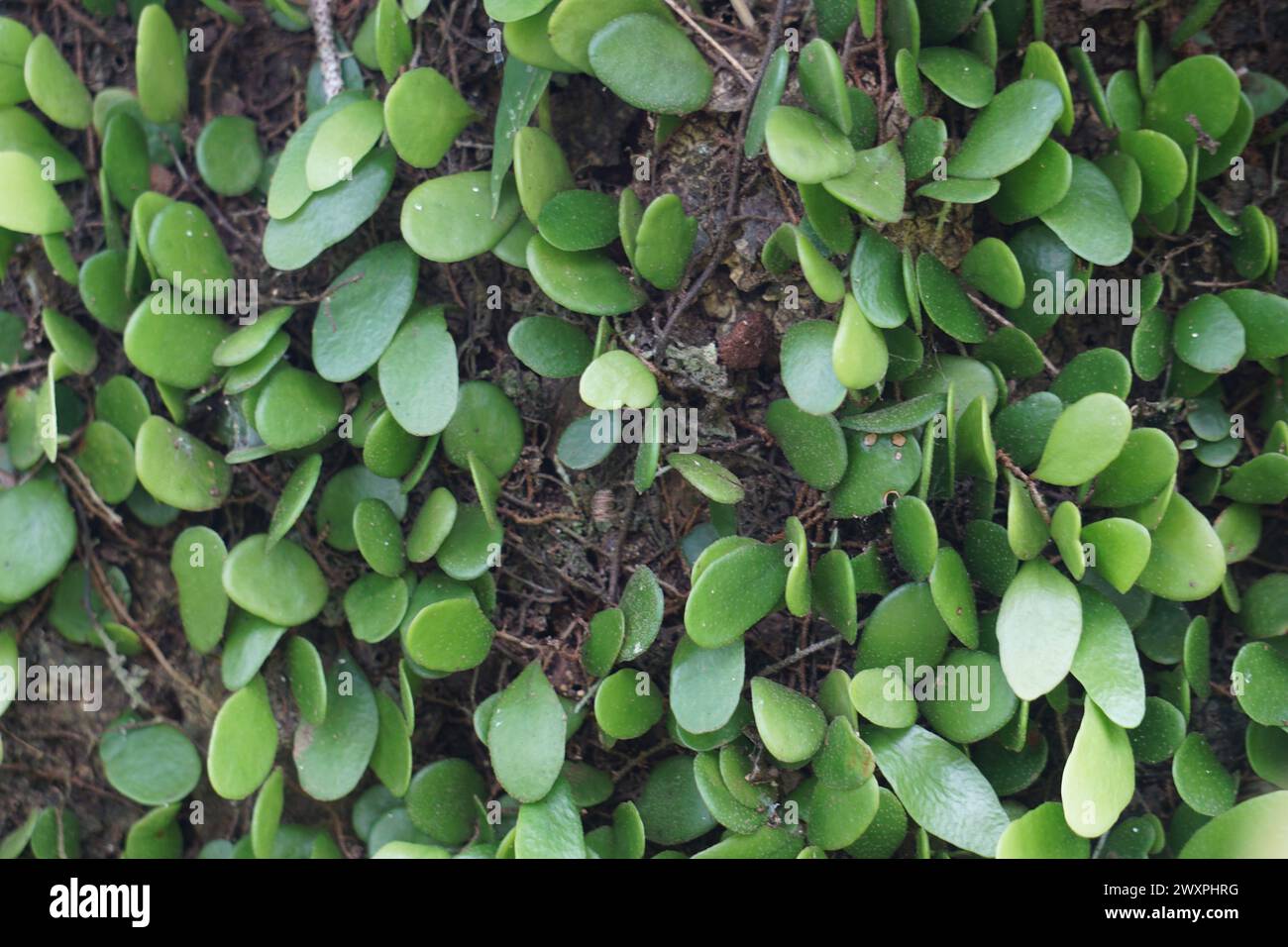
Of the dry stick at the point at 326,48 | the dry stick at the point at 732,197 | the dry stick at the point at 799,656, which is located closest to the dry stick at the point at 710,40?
the dry stick at the point at 732,197

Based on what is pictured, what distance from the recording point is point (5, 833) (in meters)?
1.50

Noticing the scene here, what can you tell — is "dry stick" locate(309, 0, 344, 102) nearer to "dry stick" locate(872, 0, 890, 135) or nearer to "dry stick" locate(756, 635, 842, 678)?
"dry stick" locate(872, 0, 890, 135)

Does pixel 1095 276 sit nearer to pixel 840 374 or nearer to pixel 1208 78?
pixel 1208 78

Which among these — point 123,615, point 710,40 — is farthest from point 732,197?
point 123,615

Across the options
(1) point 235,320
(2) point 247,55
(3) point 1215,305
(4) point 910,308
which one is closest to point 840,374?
(4) point 910,308

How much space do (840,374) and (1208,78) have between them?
60 cm

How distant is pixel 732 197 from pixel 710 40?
18 centimetres

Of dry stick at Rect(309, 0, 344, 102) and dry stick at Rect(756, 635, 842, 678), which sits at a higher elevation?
dry stick at Rect(309, 0, 344, 102)

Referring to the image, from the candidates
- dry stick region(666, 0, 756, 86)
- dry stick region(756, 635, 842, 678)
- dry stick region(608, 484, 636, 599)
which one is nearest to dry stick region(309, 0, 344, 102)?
dry stick region(666, 0, 756, 86)

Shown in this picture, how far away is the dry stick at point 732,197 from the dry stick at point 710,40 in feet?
0.04

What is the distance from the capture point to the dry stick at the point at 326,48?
54.6 inches

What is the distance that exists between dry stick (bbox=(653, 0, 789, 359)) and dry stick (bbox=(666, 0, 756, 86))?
1 cm

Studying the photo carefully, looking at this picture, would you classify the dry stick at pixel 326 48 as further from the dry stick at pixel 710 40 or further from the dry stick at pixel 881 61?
the dry stick at pixel 881 61

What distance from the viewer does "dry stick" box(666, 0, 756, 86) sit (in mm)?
1163
